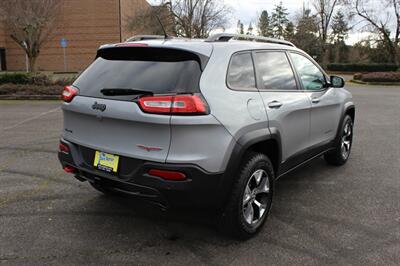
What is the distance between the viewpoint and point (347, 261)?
310 cm

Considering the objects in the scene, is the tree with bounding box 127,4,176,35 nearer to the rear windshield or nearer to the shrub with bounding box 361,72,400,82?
the shrub with bounding box 361,72,400,82

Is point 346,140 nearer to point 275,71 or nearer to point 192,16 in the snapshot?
point 275,71

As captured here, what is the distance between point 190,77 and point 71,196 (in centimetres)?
229

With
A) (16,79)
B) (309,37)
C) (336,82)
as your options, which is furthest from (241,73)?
(309,37)

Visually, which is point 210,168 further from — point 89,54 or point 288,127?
point 89,54

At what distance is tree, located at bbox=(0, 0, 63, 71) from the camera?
66.8 ft

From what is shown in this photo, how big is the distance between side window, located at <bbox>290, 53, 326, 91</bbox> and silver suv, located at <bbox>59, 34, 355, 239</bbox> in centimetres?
47

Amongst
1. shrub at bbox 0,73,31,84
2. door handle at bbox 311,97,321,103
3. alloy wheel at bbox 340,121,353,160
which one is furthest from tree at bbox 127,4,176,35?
door handle at bbox 311,97,321,103

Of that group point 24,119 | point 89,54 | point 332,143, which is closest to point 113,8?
point 89,54

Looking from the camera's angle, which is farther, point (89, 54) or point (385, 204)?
point (89, 54)

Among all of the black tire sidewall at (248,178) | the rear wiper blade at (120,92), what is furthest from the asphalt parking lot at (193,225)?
the rear wiper blade at (120,92)

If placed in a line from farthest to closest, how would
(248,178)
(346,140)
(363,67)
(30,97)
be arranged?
(363,67)
(30,97)
(346,140)
(248,178)

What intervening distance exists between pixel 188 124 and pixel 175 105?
0.17 meters

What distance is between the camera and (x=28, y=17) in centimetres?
2117
